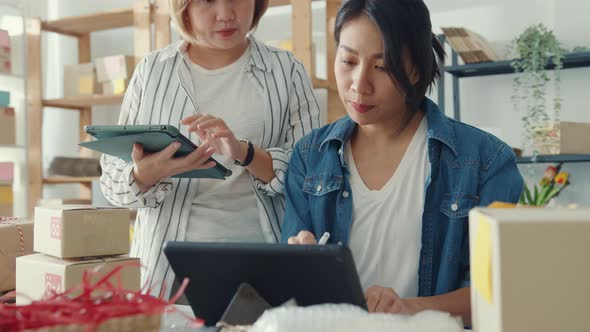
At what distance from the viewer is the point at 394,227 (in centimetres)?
130

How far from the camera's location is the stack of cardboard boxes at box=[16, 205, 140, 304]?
1.14 meters

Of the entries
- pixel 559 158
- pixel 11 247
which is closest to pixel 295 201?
pixel 11 247

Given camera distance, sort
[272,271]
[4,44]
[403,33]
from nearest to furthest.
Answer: [272,271] < [403,33] < [4,44]

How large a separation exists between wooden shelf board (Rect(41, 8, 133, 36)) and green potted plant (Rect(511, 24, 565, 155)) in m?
2.35

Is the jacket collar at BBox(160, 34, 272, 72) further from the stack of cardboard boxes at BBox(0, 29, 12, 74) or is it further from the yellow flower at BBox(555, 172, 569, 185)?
the stack of cardboard boxes at BBox(0, 29, 12, 74)

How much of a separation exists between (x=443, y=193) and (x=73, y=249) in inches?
28.0

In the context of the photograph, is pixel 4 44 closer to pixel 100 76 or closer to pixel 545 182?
pixel 100 76

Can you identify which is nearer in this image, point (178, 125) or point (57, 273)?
point (57, 273)

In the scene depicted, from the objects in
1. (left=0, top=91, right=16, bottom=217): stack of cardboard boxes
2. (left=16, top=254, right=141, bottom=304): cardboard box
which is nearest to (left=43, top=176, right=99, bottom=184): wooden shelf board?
(left=0, top=91, right=16, bottom=217): stack of cardboard boxes

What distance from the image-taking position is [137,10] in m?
4.02

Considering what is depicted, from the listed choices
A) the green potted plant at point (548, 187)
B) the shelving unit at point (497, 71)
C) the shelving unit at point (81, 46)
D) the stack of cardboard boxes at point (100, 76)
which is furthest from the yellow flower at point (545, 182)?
the stack of cardboard boxes at point (100, 76)

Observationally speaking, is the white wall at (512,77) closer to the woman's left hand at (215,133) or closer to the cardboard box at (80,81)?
the cardboard box at (80,81)

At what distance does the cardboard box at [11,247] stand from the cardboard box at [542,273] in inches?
42.6

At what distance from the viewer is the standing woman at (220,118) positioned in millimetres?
1477
